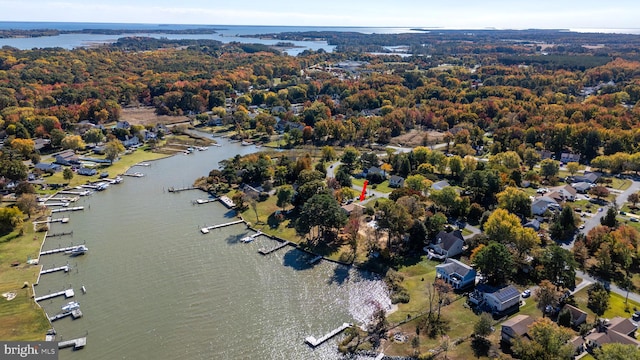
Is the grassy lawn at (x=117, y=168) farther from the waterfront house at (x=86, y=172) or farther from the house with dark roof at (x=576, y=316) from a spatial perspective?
the house with dark roof at (x=576, y=316)

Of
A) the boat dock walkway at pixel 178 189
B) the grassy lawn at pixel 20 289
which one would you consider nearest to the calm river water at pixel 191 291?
the grassy lawn at pixel 20 289

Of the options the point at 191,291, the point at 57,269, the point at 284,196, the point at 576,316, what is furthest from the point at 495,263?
the point at 57,269

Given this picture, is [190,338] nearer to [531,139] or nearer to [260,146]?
[260,146]

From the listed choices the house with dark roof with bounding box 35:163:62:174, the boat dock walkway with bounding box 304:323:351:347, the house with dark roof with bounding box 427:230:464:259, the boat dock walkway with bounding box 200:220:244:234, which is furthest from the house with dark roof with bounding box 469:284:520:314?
the house with dark roof with bounding box 35:163:62:174

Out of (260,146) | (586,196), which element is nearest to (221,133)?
(260,146)

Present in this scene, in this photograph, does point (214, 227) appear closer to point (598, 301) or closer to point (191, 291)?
point (191, 291)

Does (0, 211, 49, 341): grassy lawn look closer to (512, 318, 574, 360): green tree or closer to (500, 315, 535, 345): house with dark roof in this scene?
(500, 315, 535, 345): house with dark roof
